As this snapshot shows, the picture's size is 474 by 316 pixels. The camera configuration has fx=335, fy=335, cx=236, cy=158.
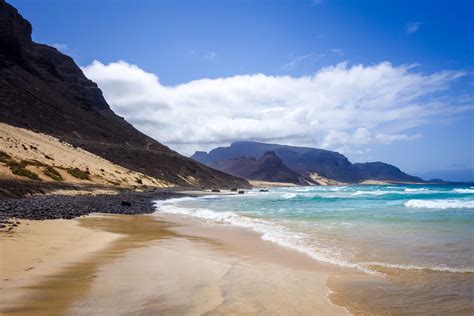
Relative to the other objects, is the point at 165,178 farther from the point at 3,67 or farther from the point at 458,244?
the point at 458,244

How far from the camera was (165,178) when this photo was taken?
317 ft

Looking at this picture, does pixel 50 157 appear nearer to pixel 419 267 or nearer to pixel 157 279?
pixel 157 279

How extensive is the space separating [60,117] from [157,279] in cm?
10163

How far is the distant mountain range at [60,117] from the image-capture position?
280 ft

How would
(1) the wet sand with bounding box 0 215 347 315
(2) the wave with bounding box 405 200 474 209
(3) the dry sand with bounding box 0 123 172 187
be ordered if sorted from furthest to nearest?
(3) the dry sand with bounding box 0 123 172 187 < (2) the wave with bounding box 405 200 474 209 < (1) the wet sand with bounding box 0 215 347 315

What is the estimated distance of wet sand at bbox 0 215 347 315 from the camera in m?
5.51

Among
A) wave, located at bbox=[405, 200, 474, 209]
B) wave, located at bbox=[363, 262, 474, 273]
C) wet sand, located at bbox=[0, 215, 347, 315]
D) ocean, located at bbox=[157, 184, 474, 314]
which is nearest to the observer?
wet sand, located at bbox=[0, 215, 347, 315]

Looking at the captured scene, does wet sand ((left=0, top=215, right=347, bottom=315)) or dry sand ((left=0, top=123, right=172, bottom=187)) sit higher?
dry sand ((left=0, top=123, right=172, bottom=187))

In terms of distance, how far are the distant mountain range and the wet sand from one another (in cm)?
7731

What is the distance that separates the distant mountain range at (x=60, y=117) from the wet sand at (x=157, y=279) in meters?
77.3

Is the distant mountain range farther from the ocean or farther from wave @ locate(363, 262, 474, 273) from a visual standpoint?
wave @ locate(363, 262, 474, 273)

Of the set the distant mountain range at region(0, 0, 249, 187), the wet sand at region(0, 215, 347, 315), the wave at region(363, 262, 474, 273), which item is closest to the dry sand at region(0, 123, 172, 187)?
the distant mountain range at region(0, 0, 249, 187)

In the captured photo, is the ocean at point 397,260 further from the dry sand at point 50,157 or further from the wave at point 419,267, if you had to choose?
the dry sand at point 50,157

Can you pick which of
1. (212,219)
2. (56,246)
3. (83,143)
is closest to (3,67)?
(83,143)
